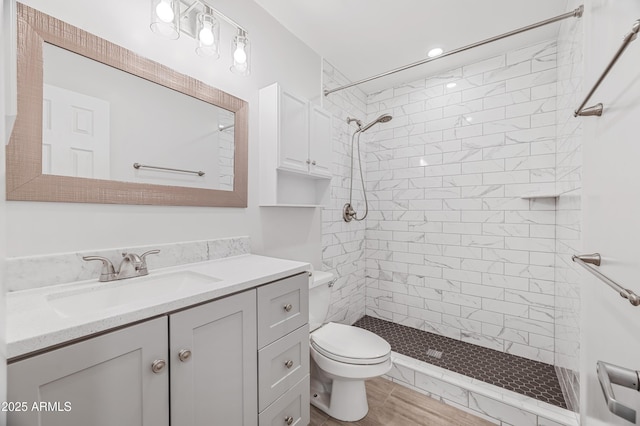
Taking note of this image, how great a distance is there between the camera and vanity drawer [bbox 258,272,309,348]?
112 centimetres

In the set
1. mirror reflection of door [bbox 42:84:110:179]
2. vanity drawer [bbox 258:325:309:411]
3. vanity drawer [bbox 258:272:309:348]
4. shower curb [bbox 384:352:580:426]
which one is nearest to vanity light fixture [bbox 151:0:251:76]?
mirror reflection of door [bbox 42:84:110:179]

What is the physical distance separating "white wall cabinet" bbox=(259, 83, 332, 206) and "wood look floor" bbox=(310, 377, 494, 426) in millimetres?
1468

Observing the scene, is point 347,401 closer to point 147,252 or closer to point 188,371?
point 188,371

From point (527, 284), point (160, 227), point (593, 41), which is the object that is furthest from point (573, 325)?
point (160, 227)

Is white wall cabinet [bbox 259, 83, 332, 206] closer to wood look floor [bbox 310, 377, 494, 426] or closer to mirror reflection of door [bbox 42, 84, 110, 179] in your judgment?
mirror reflection of door [bbox 42, 84, 110, 179]

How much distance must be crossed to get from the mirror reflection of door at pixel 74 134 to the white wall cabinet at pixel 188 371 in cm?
73

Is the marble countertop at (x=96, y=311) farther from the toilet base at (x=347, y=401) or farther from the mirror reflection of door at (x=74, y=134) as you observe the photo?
the toilet base at (x=347, y=401)

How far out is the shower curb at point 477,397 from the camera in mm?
1506

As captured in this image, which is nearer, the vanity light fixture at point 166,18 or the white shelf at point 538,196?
the vanity light fixture at point 166,18

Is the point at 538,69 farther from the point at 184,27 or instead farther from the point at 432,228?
the point at 184,27

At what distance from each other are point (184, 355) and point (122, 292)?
440mm

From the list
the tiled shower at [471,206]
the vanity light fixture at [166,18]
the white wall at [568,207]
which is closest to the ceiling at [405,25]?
the tiled shower at [471,206]

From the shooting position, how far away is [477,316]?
2344 mm

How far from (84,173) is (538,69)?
3.09 meters
